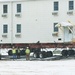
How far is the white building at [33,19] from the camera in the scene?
147ft

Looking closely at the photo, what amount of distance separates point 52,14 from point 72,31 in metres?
4.68

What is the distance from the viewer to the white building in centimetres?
4484

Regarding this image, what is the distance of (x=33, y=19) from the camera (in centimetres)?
4572
